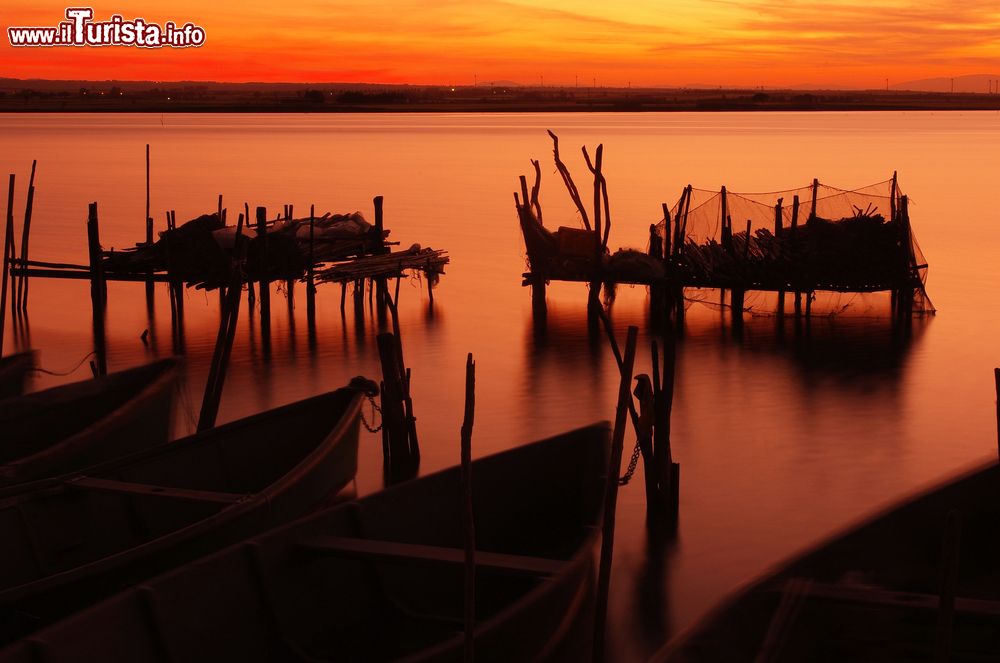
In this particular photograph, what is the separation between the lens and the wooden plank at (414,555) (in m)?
7.04

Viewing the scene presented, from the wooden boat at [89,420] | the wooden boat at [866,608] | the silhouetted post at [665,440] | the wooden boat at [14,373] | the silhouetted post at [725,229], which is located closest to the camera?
the wooden boat at [866,608]

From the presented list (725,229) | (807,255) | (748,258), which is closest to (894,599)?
(807,255)

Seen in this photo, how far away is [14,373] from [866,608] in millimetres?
9656

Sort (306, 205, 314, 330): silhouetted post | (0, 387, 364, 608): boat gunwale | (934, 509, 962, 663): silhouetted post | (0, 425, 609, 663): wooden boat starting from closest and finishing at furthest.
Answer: (934, 509, 962, 663): silhouetted post, (0, 425, 609, 663): wooden boat, (0, 387, 364, 608): boat gunwale, (306, 205, 314, 330): silhouetted post

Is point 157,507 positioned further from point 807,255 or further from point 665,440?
point 807,255

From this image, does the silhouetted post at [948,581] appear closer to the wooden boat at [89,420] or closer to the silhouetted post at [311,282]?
the wooden boat at [89,420]

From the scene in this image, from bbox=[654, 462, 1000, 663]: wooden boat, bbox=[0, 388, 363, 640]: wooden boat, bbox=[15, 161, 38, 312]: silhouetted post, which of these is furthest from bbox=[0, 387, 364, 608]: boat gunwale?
bbox=[15, 161, 38, 312]: silhouetted post

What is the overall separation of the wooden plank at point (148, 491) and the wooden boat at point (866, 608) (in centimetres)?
407

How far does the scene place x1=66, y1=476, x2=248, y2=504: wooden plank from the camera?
829cm

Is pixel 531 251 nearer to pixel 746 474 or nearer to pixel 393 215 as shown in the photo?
pixel 746 474

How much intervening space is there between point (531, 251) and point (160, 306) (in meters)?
7.76

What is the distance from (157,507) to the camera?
28.9 ft

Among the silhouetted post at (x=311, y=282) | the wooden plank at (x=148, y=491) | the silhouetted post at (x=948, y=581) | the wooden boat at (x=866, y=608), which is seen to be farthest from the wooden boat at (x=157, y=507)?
the silhouetted post at (x=311, y=282)

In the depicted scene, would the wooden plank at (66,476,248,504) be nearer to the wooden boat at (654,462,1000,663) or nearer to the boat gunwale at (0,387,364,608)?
the boat gunwale at (0,387,364,608)
